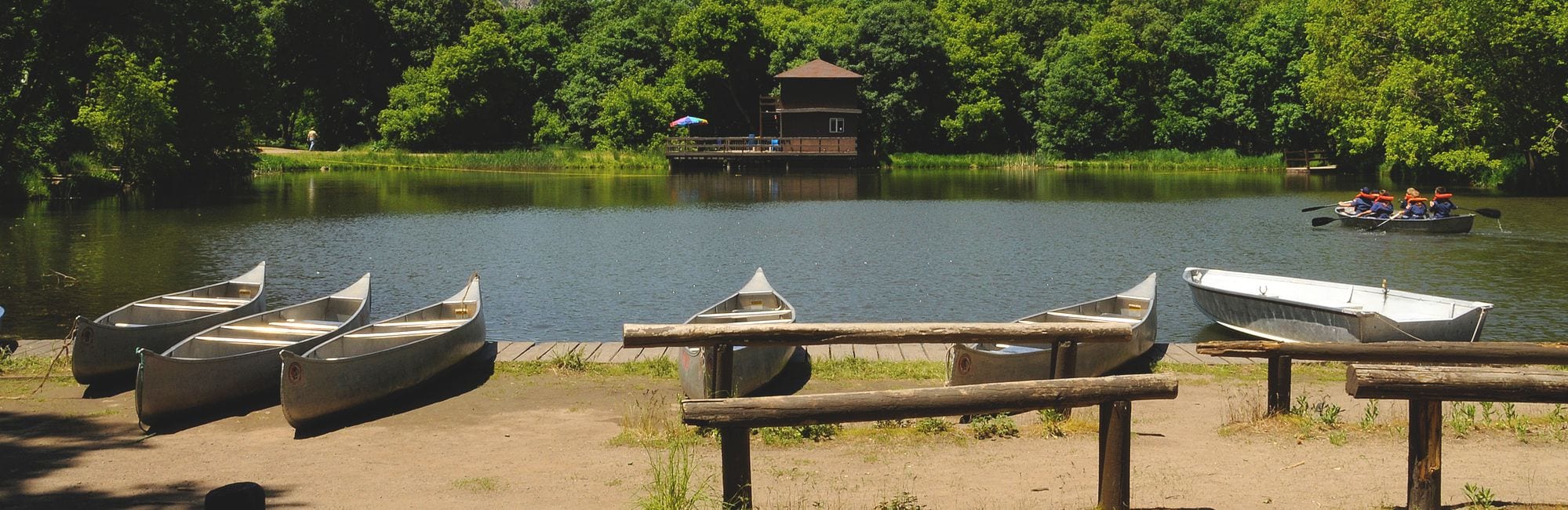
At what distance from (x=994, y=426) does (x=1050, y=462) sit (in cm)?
105

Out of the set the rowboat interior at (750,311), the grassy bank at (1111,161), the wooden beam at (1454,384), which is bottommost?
the rowboat interior at (750,311)

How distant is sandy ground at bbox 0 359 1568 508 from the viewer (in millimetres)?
7480

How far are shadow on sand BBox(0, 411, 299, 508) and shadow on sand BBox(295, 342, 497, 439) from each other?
148cm

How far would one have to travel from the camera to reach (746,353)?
11.7 meters

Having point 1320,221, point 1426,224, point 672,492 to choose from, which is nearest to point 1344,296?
point 672,492

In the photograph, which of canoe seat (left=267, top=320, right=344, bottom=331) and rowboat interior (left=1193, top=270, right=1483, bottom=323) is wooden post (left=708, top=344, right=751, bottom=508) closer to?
canoe seat (left=267, top=320, right=344, bottom=331)

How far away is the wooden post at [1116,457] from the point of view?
6.65 meters

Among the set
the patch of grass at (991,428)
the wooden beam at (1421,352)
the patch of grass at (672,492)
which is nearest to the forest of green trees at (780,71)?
the wooden beam at (1421,352)

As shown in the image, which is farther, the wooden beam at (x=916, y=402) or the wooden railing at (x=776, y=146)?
the wooden railing at (x=776, y=146)

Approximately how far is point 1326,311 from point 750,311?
720 centimetres

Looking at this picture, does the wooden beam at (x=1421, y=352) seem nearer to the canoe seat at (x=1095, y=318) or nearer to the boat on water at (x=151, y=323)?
the canoe seat at (x=1095, y=318)

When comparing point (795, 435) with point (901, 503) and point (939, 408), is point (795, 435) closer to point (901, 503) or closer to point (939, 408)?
point (901, 503)

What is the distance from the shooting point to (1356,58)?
4934 centimetres

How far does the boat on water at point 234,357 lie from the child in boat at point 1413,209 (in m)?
27.0
